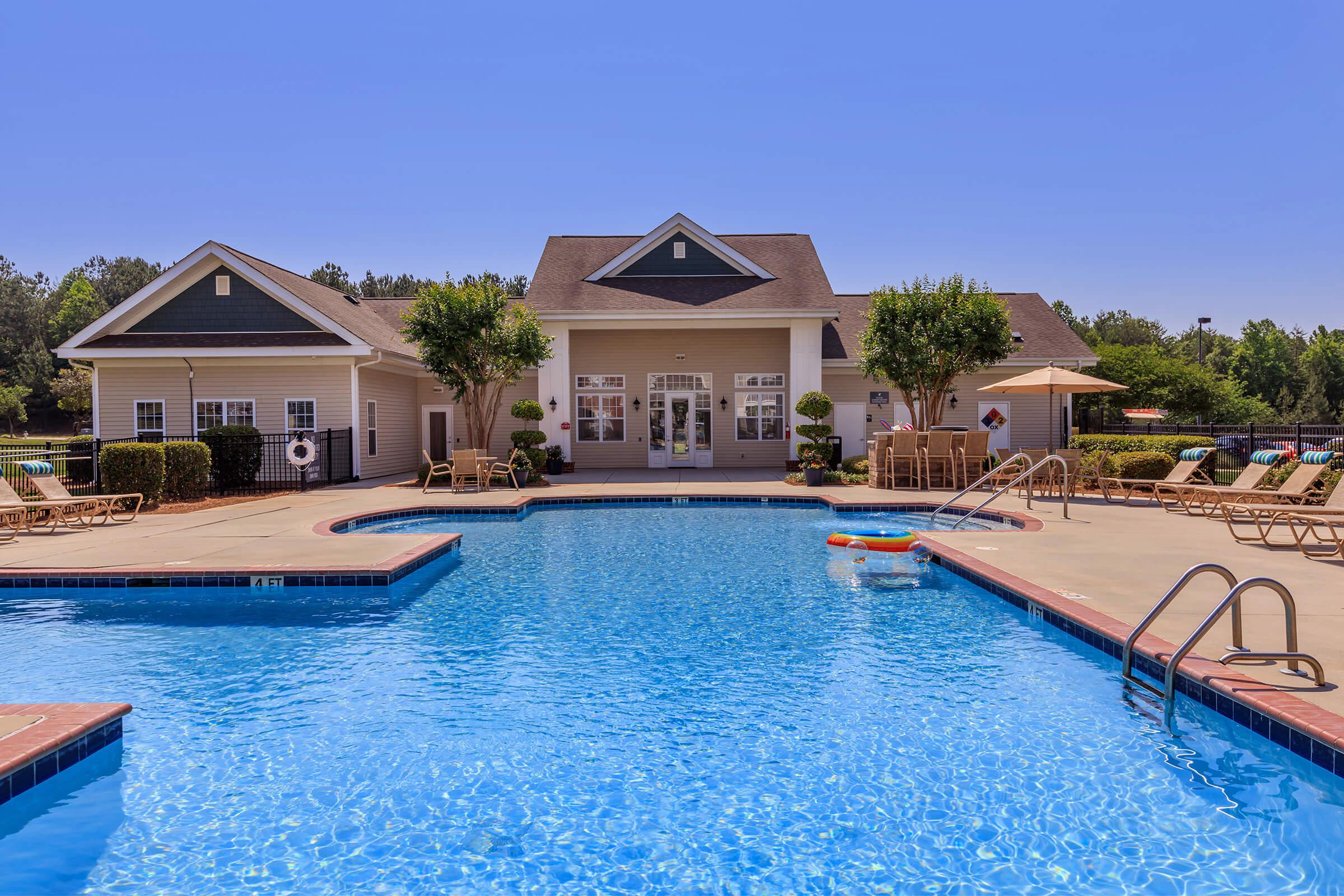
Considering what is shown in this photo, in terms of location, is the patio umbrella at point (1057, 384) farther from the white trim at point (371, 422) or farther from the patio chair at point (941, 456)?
the white trim at point (371, 422)

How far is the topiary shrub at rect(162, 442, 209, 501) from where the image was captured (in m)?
14.3

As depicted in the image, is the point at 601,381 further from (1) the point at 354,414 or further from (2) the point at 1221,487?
(2) the point at 1221,487

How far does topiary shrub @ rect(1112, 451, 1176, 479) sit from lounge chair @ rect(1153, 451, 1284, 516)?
1.97 metres

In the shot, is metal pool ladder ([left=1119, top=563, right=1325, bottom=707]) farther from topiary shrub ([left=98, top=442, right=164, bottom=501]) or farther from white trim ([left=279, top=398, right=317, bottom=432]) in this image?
white trim ([left=279, top=398, right=317, bottom=432])

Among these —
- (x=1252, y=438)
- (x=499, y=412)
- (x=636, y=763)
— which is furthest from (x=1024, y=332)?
(x=636, y=763)

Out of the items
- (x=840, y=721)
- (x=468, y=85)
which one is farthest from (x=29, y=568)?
(x=468, y=85)

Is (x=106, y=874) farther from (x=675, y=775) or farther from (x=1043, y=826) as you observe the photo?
(x=1043, y=826)

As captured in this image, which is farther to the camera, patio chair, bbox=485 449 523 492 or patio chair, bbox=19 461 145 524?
patio chair, bbox=485 449 523 492

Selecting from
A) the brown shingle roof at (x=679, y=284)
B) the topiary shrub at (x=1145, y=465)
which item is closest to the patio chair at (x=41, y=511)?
the brown shingle roof at (x=679, y=284)

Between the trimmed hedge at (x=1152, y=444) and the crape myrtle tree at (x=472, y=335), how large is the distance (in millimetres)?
12379

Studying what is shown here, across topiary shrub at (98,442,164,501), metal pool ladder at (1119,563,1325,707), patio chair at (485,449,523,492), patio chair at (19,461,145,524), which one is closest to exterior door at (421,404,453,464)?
patio chair at (485,449,523,492)

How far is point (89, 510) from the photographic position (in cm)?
1247

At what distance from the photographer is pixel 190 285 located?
18.7 metres

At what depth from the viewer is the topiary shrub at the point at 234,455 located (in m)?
16.2
